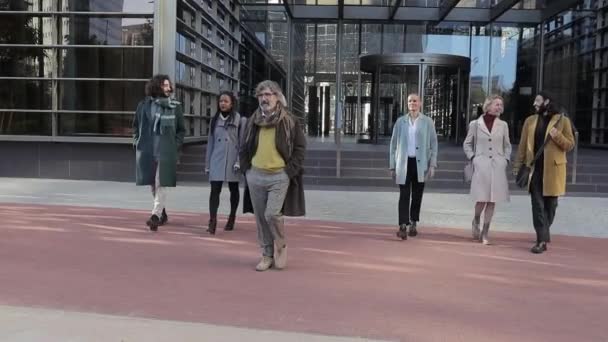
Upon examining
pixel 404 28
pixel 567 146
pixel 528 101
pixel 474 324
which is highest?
pixel 404 28

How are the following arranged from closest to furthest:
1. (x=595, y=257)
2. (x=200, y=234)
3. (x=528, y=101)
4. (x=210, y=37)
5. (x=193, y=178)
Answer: (x=595, y=257)
(x=200, y=234)
(x=193, y=178)
(x=210, y=37)
(x=528, y=101)

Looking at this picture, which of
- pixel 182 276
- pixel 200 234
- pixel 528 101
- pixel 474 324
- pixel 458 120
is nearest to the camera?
pixel 474 324

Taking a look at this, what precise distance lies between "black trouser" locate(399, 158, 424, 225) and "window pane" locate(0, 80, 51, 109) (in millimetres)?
9313

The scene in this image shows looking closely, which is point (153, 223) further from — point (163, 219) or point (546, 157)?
point (546, 157)

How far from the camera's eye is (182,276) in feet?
18.6

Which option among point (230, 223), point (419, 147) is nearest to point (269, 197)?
point (230, 223)

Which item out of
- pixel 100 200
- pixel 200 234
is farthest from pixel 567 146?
pixel 100 200

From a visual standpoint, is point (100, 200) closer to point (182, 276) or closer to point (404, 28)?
point (182, 276)

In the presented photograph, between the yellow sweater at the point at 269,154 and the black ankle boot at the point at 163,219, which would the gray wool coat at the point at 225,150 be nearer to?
the black ankle boot at the point at 163,219

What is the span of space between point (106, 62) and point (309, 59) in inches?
474

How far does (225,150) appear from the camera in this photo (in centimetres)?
792

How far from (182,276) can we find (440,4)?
18261mm

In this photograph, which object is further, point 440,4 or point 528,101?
point 528,101

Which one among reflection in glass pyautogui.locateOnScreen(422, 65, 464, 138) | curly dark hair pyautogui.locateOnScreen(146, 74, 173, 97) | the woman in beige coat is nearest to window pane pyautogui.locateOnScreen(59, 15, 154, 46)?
curly dark hair pyautogui.locateOnScreen(146, 74, 173, 97)
